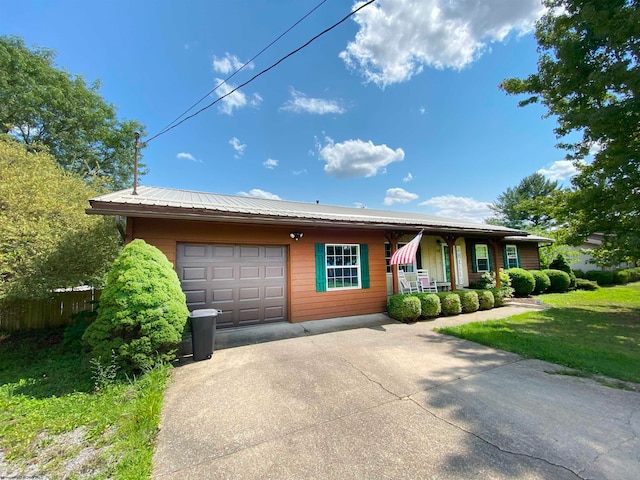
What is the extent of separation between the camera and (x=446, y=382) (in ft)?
11.4

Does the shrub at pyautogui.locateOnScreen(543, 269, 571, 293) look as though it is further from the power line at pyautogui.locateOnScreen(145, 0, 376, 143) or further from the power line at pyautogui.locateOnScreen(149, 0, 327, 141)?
the power line at pyautogui.locateOnScreen(149, 0, 327, 141)

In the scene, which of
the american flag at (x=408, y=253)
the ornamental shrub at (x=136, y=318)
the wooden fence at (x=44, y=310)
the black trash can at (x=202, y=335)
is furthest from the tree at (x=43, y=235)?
the american flag at (x=408, y=253)

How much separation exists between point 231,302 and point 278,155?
372 inches

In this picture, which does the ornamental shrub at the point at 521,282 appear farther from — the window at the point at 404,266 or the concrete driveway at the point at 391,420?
the concrete driveway at the point at 391,420

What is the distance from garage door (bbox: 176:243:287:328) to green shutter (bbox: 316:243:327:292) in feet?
2.97

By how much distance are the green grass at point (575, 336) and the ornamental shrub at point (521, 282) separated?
9.00ft

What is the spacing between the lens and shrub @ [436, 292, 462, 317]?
25.3 feet

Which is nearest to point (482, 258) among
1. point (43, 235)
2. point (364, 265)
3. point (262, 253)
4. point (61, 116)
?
point (364, 265)

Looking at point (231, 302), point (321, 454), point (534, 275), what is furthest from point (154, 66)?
point (534, 275)

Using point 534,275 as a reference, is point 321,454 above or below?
below

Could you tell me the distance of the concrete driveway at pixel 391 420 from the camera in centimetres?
199

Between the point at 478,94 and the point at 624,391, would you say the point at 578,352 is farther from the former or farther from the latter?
the point at 478,94

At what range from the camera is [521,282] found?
11867 mm

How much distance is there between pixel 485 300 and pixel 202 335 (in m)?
8.79
